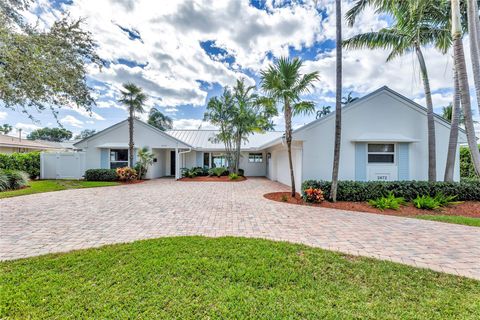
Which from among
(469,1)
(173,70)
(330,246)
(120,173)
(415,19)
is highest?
(173,70)

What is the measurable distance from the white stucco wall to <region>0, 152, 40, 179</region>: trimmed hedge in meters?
18.7

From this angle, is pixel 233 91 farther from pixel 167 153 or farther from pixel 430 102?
pixel 430 102

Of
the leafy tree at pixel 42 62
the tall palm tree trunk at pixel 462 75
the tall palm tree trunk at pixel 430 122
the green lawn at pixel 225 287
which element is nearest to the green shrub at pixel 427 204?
the tall palm tree trunk at pixel 430 122

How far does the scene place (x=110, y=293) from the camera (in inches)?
110

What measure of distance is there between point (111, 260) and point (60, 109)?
546 cm

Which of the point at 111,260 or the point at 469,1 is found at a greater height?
the point at 469,1

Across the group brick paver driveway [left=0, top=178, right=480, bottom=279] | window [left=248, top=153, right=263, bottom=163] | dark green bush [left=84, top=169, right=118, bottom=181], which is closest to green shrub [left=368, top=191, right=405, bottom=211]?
brick paver driveway [left=0, top=178, right=480, bottom=279]

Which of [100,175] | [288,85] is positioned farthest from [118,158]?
[288,85]

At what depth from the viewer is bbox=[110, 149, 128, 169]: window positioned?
17.3m

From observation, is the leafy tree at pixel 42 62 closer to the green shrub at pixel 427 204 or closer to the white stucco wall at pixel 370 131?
the white stucco wall at pixel 370 131

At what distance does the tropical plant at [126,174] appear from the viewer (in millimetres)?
15322

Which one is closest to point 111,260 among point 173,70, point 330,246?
point 330,246

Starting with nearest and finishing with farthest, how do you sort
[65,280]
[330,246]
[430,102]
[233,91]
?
[65,280] → [330,246] → [430,102] → [233,91]

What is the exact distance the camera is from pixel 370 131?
10.4m
